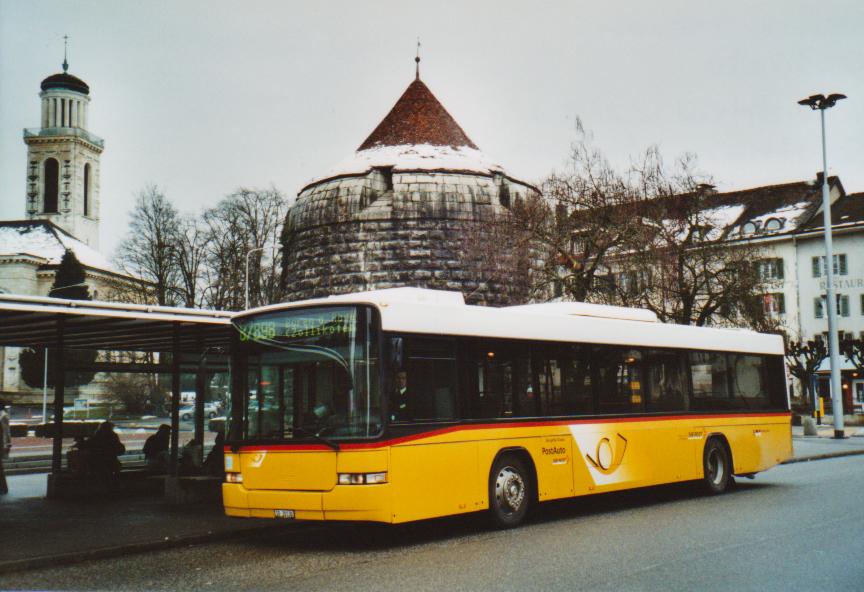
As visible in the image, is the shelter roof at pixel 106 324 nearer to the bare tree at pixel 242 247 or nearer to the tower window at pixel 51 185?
the bare tree at pixel 242 247

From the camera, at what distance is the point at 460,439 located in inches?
451

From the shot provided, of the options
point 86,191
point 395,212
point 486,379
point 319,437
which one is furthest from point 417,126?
point 86,191

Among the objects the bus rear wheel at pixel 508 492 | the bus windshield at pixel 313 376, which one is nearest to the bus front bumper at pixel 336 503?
the bus windshield at pixel 313 376

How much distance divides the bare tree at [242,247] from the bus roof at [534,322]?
38.0 metres

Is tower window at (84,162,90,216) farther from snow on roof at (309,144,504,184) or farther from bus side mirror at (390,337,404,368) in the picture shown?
bus side mirror at (390,337,404,368)

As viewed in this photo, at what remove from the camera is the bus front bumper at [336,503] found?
10.4m

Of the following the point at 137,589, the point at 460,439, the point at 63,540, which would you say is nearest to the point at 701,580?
the point at 460,439

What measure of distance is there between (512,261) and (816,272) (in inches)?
1809

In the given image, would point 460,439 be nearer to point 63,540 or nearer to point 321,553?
point 321,553

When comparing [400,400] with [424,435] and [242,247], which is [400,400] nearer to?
[424,435]

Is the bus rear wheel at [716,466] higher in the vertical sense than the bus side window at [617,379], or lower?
lower

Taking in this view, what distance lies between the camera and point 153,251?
2112 inches

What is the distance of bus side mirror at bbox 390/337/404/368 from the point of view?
1064 cm

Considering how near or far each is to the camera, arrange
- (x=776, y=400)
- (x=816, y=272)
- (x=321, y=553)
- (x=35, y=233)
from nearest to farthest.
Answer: (x=321, y=553), (x=776, y=400), (x=816, y=272), (x=35, y=233)
